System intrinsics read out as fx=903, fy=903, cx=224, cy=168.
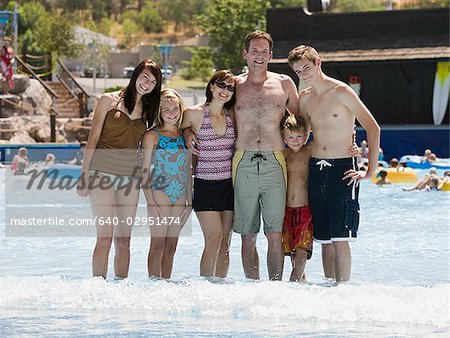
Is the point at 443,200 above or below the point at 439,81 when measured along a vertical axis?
below

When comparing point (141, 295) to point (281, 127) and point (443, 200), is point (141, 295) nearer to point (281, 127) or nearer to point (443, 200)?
point (281, 127)

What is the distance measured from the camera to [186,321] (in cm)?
605

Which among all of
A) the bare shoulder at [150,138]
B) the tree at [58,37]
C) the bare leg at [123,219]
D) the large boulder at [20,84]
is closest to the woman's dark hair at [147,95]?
the bare shoulder at [150,138]

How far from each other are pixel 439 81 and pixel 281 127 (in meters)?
19.9

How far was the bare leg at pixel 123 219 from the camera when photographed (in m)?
6.76

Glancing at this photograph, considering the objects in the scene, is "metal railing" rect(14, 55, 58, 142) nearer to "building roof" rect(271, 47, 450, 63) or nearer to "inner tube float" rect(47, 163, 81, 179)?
"inner tube float" rect(47, 163, 81, 179)

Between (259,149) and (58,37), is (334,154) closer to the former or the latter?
(259,149)

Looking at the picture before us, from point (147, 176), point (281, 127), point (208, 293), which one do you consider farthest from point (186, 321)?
point (281, 127)

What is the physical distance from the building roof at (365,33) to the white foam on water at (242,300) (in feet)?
62.4

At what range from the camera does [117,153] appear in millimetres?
6797

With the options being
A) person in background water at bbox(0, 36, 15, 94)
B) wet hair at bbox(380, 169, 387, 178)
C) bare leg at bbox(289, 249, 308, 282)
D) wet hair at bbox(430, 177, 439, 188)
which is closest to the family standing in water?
bare leg at bbox(289, 249, 308, 282)

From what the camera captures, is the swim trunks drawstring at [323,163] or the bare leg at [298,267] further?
the bare leg at [298,267]

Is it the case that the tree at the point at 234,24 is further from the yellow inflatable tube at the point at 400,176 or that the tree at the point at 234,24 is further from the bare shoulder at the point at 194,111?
the bare shoulder at the point at 194,111

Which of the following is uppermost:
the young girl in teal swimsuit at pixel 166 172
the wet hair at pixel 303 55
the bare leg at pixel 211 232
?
the wet hair at pixel 303 55
